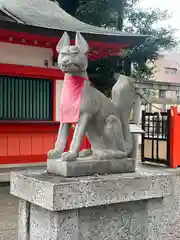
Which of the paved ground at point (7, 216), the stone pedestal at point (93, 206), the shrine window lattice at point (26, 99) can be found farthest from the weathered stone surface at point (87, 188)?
the shrine window lattice at point (26, 99)

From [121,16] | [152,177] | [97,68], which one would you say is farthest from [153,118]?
[152,177]

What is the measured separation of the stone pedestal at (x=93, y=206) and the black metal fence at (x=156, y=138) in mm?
7010

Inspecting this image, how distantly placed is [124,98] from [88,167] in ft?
2.50

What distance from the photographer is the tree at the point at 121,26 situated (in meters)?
12.2

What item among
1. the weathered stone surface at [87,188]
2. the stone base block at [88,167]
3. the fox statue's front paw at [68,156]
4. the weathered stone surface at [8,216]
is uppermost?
the fox statue's front paw at [68,156]

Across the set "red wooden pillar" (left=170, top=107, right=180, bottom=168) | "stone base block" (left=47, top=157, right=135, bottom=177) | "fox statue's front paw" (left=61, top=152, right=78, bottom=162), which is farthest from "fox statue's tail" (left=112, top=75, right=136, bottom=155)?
"red wooden pillar" (left=170, top=107, right=180, bottom=168)

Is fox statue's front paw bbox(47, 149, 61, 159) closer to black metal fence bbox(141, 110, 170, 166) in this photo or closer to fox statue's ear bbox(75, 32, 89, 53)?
fox statue's ear bbox(75, 32, 89, 53)

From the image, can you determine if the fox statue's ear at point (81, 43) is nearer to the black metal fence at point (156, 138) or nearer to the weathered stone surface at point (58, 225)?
the weathered stone surface at point (58, 225)

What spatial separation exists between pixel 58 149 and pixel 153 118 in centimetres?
797

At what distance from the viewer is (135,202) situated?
302 centimetres

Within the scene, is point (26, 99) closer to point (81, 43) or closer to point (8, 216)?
point (8, 216)

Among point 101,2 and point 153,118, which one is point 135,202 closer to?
point 153,118

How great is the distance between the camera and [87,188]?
8.58ft

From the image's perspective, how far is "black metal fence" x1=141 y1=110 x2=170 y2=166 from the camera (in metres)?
10.1
